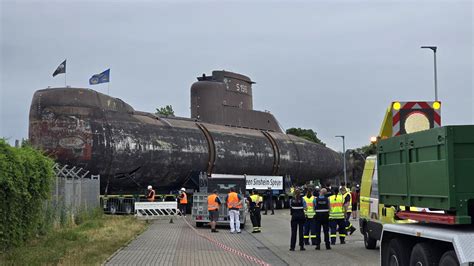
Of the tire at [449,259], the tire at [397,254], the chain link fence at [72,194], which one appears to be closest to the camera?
the tire at [449,259]

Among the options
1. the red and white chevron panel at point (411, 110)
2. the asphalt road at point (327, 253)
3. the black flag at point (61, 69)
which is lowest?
the asphalt road at point (327, 253)

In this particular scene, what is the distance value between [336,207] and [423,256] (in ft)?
31.8

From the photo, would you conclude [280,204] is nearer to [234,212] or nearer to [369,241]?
[234,212]

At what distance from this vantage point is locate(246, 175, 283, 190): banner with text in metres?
39.7

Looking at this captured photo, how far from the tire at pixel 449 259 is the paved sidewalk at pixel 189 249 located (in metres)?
6.57

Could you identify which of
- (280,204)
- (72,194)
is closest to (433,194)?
(72,194)

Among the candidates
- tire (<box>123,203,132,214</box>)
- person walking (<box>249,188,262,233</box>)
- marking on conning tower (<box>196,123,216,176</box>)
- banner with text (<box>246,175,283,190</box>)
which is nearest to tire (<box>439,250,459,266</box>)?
person walking (<box>249,188,262,233</box>)

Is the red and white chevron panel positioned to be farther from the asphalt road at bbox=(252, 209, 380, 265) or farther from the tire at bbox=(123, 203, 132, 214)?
the tire at bbox=(123, 203, 132, 214)

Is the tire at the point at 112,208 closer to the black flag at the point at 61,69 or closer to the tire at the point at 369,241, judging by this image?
the black flag at the point at 61,69

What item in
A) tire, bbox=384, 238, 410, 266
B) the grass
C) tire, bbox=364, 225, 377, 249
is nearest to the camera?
tire, bbox=384, 238, 410, 266

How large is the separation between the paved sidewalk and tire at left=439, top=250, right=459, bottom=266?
6.57 m

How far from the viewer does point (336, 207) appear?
1711cm

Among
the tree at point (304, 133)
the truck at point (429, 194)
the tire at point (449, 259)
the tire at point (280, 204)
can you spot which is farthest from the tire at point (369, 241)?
the tree at point (304, 133)

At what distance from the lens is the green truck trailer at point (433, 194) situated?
673 centimetres
